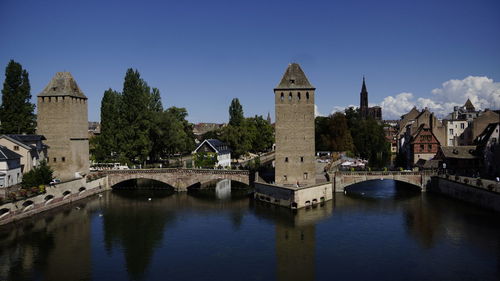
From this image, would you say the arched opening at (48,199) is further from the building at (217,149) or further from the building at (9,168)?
the building at (217,149)

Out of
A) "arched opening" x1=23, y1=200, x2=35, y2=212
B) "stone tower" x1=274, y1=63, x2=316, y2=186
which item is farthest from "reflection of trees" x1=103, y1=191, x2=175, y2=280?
"stone tower" x1=274, y1=63, x2=316, y2=186

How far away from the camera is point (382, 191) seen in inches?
2136

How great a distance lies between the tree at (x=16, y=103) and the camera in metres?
54.7

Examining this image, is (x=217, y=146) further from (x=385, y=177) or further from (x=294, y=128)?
(x=385, y=177)

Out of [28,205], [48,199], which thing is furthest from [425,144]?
[28,205]

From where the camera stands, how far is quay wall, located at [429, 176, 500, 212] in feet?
127

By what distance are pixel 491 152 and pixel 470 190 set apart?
10.5m

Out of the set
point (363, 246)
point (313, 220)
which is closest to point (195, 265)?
point (363, 246)

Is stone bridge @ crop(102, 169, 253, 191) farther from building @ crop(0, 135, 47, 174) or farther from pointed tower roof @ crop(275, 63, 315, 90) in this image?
pointed tower roof @ crop(275, 63, 315, 90)

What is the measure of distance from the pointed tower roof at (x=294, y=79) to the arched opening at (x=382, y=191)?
15.1 m

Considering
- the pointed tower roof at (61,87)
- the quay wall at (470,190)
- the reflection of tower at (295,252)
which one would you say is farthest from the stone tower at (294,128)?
the pointed tower roof at (61,87)

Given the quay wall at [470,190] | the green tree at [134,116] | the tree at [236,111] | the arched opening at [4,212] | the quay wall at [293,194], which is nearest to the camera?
the arched opening at [4,212]

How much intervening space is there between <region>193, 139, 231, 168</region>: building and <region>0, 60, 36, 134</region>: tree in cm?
2799

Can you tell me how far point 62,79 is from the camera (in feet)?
172
